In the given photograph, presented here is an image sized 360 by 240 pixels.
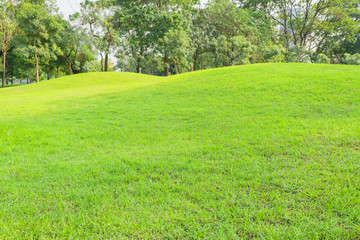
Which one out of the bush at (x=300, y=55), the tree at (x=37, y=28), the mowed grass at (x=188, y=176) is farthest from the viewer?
the bush at (x=300, y=55)

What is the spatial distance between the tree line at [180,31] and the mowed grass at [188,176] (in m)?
20.8

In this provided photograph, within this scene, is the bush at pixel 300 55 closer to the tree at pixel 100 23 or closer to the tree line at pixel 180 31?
the tree line at pixel 180 31

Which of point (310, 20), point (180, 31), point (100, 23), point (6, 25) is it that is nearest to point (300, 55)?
point (310, 20)

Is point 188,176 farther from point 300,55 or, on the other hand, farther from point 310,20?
point 310,20

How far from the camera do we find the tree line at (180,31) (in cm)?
2366

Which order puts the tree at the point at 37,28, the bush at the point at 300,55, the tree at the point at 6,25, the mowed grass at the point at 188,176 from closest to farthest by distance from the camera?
the mowed grass at the point at 188,176 < the tree at the point at 37,28 < the tree at the point at 6,25 < the bush at the point at 300,55

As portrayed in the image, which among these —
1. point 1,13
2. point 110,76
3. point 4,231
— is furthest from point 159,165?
point 1,13

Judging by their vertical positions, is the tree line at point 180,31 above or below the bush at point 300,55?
above

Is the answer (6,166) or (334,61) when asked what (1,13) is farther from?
(334,61)

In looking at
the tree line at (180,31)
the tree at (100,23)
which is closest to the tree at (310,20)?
the tree line at (180,31)

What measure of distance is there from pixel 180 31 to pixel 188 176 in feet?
84.6

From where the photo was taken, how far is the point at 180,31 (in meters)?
25.5

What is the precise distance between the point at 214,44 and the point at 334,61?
768 inches

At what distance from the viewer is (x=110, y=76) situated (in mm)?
21422
